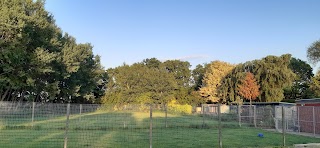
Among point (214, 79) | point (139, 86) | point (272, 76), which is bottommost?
A: point (139, 86)

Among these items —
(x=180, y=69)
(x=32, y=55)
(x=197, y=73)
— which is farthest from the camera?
(x=197, y=73)

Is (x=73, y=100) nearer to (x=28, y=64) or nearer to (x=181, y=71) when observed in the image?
(x=28, y=64)

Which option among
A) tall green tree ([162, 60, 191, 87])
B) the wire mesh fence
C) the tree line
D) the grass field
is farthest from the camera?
tall green tree ([162, 60, 191, 87])

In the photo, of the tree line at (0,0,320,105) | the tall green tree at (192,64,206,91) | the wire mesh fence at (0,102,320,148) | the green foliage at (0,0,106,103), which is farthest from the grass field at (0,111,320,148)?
the tall green tree at (192,64,206,91)

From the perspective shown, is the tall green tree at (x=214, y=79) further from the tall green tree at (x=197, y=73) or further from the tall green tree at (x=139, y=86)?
the tall green tree at (x=197, y=73)

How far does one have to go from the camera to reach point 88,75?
58.1 meters

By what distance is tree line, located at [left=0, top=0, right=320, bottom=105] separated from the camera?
122 ft

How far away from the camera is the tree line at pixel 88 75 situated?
3725cm

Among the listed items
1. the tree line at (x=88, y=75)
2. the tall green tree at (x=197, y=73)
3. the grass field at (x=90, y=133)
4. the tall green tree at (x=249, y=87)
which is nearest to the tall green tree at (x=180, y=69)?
the tall green tree at (x=197, y=73)

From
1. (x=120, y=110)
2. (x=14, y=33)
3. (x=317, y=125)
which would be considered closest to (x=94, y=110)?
(x=120, y=110)

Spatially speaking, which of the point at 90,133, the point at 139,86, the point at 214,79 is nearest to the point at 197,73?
the point at 214,79

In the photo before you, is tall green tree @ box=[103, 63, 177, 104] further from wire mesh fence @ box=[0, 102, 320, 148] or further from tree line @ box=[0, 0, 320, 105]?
wire mesh fence @ box=[0, 102, 320, 148]

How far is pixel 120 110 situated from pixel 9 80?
3023 centimetres

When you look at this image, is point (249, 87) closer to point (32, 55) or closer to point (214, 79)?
point (214, 79)
